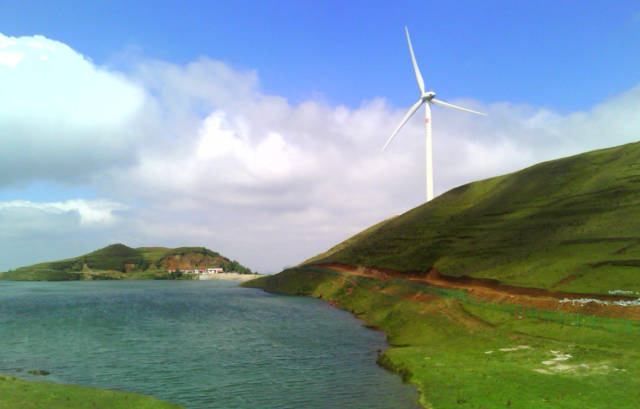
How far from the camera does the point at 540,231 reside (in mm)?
101562

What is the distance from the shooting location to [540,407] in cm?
2948

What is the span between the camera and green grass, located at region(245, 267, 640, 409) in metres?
31.8

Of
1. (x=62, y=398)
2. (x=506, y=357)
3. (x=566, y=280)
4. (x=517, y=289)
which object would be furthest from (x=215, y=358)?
(x=566, y=280)

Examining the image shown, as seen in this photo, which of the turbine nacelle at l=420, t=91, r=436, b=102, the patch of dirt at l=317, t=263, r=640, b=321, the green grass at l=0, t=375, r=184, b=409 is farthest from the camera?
the turbine nacelle at l=420, t=91, r=436, b=102

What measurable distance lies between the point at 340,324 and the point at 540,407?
5794cm

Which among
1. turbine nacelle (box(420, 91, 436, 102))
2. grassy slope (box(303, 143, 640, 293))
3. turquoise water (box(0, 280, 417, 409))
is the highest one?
turbine nacelle (box(420, 91, 436, 102))

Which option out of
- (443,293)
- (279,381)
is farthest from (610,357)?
(443,293)

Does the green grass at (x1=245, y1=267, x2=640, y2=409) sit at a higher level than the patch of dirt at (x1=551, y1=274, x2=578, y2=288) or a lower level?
lower

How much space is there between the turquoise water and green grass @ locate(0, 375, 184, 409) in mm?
3941

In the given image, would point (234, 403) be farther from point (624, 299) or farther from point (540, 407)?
point (624, 299)

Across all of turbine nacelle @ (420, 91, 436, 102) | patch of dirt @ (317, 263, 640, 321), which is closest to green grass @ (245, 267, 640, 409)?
patch of dirt @ (317, 263, 640, 321)

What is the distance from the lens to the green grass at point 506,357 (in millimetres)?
31791

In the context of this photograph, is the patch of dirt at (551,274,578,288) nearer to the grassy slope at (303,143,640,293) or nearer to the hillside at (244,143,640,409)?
the grassy slope at (303,143,640,293)

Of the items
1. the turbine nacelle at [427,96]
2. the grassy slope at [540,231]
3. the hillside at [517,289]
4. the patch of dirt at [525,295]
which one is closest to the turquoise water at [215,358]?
the hillside at [517,289]
